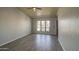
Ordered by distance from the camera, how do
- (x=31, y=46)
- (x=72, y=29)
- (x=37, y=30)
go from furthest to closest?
(x=37, y=30)
(x=31, y=46)
(x=72, y=29)

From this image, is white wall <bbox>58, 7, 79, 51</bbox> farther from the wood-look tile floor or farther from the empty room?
the wood-look tile floor

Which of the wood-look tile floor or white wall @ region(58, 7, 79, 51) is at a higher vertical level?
white wall @ region(58, 7, 79, 51)

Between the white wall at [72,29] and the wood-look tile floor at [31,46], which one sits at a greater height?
the white wall at [72,29]

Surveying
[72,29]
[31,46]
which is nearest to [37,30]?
[31,46]

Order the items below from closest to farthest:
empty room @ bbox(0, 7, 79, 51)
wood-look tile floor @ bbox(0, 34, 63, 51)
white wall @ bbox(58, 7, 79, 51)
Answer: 1. white wall @ bbox(58, 7, 79, 51)
2. empty room @ bbox(0, 7, 79, 51)
3. wood-look tile floor @ bbox(0, 34, 63, 51)

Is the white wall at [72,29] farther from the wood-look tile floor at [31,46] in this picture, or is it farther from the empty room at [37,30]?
the wood-look tile floor at [31,46]

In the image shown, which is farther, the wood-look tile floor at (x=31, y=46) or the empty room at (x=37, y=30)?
Result: the wood-look tile floor at (x=31, y=46)

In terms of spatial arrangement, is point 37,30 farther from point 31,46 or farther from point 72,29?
point 72,29

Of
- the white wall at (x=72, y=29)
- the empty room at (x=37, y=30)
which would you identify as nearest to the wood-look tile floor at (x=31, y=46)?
the empty room at (x=37, y=30)

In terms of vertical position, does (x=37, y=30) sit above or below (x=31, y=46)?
above

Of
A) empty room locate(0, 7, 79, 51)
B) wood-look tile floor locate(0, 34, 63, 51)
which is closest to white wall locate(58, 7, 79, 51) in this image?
empty room locate(0, 7, 79, 51)

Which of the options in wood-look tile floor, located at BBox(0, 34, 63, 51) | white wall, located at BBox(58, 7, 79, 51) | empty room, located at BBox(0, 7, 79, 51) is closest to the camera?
white wall, located at BBox(58, 7, 79, 51)

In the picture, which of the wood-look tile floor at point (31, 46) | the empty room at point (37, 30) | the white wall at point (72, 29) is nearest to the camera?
the white wall at point (72, 29)

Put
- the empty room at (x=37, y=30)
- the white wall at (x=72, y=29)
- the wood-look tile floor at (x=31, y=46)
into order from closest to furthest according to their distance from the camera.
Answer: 1. the white wall at (x=72, y=29)
2. the empty room at (x=37, y=30)
3. the wood-look tile floor at (x=31, y=46)
